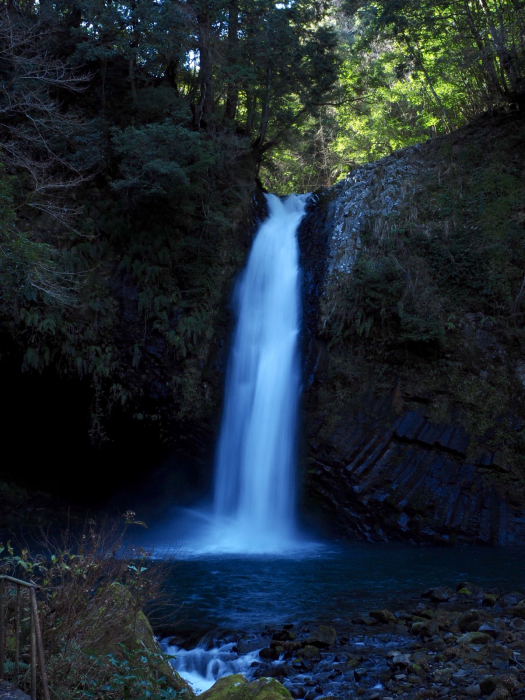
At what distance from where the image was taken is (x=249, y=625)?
7848 mm

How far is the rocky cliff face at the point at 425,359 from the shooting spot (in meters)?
12.7

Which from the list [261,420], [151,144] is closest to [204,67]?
[151,144]

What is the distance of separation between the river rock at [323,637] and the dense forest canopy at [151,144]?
8262mm

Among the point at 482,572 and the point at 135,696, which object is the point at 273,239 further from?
the point at 135,696

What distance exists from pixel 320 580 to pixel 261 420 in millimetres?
5139

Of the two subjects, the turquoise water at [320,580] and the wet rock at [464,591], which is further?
the wet rock at [464,591]

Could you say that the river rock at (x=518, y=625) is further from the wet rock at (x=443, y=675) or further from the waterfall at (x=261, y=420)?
the waterfall at (x=261, y=420)

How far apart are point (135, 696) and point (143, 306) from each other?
12.2 meters

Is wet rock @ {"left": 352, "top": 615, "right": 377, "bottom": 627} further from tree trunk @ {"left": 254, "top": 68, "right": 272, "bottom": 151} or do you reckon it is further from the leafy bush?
tree trunk @ {"left": 254, "top": 68, "right": 272, "bottom": 151}

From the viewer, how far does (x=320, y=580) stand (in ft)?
32.6

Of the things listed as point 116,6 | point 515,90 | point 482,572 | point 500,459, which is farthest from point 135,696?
Result: point 515,90

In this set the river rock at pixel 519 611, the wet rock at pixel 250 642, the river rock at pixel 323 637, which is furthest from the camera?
the river rock at pixel 519 611

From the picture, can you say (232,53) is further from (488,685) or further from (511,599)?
(488,685)

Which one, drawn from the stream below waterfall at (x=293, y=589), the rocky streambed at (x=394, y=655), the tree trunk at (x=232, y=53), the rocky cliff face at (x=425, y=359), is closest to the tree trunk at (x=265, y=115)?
the tree trunk at (x=232, y=53)
